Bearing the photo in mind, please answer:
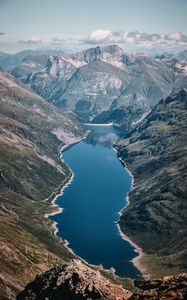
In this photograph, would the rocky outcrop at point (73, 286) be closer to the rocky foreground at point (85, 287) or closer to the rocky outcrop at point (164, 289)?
the rocky foreground at point (85, 287)

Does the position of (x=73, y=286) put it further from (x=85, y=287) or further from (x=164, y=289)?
(x=164, y=289)

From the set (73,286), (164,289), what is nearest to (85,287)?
(73,286)

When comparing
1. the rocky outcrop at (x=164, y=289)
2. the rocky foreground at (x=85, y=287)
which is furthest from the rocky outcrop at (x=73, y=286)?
the rocky outcrop at (x=164, y=289)

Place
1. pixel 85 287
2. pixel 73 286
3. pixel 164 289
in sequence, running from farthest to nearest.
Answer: pixel 73 286 < pixel 85 287 < pixel 164 289

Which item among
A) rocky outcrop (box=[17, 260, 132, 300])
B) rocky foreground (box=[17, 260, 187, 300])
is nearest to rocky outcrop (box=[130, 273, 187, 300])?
rocky foreground (box=[17, 260, 187, 300])

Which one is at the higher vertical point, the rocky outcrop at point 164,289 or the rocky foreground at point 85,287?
the rocky outcrop at point 164,289

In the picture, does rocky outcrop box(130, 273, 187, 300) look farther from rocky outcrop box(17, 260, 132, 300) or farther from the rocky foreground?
rocky outcrop box(17, 260, 132, 300)

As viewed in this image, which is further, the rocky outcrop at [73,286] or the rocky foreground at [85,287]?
the rocky outcrop at [73,286]

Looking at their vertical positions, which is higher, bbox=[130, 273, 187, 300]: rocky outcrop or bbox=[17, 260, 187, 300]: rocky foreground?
bbox=[130, 273, 187, 300]: rocky outcrop
